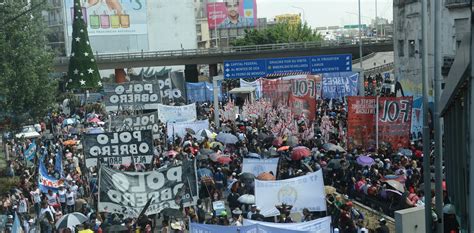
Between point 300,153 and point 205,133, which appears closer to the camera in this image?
point 300,153

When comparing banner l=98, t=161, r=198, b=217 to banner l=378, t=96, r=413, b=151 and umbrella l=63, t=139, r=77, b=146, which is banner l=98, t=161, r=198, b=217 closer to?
banner l=378, t=96, r=413, b=151

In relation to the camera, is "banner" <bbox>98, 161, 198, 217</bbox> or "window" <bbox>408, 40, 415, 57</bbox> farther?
"window" <bbox>408, 40, 415, 57</bbox>

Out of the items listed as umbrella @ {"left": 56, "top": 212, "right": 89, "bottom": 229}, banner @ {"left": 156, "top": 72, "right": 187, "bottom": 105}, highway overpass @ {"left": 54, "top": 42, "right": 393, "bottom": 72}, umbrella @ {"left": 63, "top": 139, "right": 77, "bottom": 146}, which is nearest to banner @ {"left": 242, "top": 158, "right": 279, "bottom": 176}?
umbrella @ {"left": 56, "top": 212, "right": 89, "bottom": 229}

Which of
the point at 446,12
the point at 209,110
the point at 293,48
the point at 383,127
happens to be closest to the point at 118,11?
the point at 293,48

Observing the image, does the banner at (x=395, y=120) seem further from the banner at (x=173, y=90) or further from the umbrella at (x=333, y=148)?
the banner at (x=173, y=90)

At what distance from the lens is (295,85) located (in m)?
29.3

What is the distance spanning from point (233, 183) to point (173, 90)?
26123 millimetres

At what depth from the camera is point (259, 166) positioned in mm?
18547

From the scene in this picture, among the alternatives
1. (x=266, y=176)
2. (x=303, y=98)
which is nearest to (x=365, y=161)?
(x=266, y=176)

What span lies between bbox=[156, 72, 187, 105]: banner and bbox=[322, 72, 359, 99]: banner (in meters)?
8.68

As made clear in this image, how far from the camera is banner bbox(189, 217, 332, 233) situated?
1161 centimetres

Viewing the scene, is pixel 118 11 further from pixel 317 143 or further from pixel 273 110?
pixel 317 143

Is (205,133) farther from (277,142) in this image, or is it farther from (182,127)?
(277,142)

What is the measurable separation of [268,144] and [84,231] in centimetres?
1185
